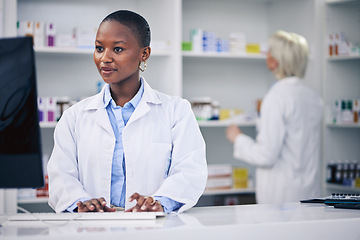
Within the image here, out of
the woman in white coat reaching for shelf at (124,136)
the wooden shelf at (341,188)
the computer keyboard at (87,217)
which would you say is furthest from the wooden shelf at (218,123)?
the computer keyboard at (87,217)

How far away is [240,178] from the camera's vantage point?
163 inches

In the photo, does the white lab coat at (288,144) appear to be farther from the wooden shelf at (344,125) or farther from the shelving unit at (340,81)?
the shelving unit at (340,81)

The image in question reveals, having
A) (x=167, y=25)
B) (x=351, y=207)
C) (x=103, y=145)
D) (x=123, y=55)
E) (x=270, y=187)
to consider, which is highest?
(x=167, y=25)

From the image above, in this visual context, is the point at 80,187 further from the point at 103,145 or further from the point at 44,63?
the point at 44,63

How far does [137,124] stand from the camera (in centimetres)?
193

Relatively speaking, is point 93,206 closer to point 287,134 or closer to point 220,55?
point 287,134

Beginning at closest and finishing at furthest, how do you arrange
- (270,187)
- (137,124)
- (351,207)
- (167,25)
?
(351,207) < (137,124) < (270,187) < (167,25)

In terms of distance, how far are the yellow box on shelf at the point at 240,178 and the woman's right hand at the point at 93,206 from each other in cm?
257

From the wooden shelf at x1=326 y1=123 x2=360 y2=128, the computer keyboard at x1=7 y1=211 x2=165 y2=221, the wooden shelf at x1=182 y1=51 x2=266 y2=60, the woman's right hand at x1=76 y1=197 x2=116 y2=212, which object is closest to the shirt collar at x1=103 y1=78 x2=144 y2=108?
the woman's right hand at x1=76 y1=197 x2=116 y2=212

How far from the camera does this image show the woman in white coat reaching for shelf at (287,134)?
3.34 meters

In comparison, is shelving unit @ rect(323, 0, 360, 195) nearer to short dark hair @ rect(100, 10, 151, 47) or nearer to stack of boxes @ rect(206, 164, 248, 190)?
stack of boxes @ rect(206, 164, 248, 190)

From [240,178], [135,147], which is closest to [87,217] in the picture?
[135,147]

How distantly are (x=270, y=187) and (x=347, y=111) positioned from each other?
103 cm

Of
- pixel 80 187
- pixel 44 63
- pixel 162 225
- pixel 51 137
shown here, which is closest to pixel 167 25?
pixel 44 63
